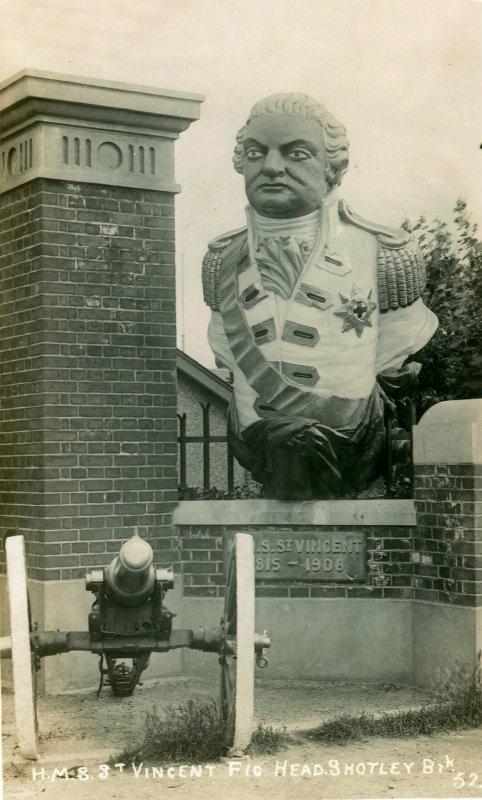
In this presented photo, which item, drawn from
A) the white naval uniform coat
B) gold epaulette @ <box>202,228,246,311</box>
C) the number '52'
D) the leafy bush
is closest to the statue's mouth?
the white naval uniform coat

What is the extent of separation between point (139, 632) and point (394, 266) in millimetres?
3188

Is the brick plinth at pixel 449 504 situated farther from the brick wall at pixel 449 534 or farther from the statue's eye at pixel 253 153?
the statue's eye at pixel 253 153

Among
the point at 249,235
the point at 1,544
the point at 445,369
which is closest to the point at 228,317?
the point at 249,235

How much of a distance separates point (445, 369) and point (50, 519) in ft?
9.87

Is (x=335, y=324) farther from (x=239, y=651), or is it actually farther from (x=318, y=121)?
(x=239, y=651)

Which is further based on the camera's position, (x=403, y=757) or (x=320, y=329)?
(x=320, y=329)

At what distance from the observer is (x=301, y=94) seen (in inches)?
271

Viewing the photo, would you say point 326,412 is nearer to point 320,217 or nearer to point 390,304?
point 390,304

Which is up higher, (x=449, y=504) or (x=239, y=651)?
(x=449, y=504)

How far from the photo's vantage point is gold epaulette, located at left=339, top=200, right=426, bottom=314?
23.3 feet

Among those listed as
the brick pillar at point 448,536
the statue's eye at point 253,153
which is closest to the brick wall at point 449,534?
the brick pillar at point 448,536

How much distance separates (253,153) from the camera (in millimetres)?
7059

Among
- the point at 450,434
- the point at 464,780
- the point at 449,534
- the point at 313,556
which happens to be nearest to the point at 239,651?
the point at 464,780

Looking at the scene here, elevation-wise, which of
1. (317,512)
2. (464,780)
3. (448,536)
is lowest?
(464,780)
